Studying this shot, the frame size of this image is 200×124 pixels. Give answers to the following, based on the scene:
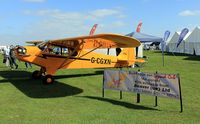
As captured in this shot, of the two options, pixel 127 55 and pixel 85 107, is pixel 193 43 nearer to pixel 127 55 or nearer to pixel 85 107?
pixel 127 55

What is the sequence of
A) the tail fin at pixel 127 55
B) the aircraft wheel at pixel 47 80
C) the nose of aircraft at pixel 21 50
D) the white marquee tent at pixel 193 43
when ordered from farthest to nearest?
1. the white marquee tent at pixel 193 43
2. the tail fin at pixel 127 55
3. the nose of aircraft at pixel 21 50
4. the aircraft wheel at pixel 47 80

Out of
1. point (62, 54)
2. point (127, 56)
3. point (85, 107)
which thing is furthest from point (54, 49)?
point (85, 107)

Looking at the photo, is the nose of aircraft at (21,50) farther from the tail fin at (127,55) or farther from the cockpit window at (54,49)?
the tail fin at (127,55)

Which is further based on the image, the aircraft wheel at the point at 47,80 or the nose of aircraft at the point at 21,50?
the nose of aircraft at the point at 21,50

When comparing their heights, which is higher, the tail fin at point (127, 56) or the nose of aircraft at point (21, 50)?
the nose of aircraft at point (21, 50)

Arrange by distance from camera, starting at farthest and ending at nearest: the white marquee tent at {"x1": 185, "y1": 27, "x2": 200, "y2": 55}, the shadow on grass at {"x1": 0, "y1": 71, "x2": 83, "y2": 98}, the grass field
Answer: the white marquee tent at {"x1": 185, "y1": 27, "x2": 200, "y2": 55}, the shadow on grass at {"x1": 0, "y1": 71, "x2": 83, "y2": 98}, the grass field

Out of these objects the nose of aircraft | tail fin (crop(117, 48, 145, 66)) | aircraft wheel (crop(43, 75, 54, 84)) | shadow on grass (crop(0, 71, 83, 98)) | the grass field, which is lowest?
the grass field

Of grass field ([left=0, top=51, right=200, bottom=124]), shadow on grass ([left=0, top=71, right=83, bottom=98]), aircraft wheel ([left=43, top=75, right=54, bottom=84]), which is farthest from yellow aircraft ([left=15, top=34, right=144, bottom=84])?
grass field ([left=0, top=51, right=200, bottom=124])

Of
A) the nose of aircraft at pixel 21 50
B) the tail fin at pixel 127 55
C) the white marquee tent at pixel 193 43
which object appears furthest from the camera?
the white marquee tent at pixel 193 43

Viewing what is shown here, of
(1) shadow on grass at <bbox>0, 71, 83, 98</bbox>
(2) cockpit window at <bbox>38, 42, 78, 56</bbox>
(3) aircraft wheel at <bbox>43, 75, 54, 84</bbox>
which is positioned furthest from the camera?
(2) cockpit window at <bbox>38, 42, 78, 56</bbox>

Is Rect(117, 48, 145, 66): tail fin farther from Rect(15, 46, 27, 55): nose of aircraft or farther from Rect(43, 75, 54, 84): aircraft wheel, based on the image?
Rect(15, 46, 27, 55): nose of aircraft

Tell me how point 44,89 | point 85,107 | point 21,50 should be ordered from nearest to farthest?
point 85,107 → point 44,89 → point 21,50

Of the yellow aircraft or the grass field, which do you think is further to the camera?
the yellow aircraft

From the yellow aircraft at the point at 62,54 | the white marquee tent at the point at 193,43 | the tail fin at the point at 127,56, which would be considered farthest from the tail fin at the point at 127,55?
the white marquee tent at the point at 193,43
